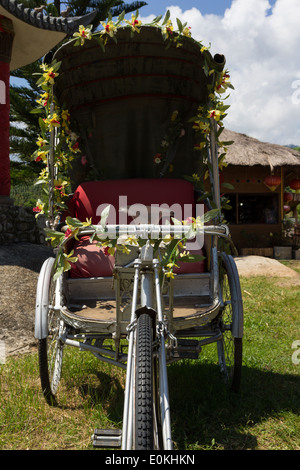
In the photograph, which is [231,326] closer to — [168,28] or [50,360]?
[50,360]

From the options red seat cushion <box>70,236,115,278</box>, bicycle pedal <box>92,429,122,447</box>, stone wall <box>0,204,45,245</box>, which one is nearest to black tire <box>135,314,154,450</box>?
bicycle pedal <box>92,429,122,447</box>

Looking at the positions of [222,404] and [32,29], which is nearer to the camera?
[222,404]

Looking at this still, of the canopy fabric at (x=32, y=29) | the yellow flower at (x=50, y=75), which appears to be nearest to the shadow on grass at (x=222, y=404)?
the yellow flower at (x=50, y=75)

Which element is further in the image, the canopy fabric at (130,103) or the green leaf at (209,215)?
the canopy fabric at (130,103)

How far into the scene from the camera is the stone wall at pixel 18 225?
7.34 meters

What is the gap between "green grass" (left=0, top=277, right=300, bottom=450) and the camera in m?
2.55

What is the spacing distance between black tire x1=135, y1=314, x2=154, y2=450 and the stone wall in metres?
5.85

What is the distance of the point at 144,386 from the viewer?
68.1 inches

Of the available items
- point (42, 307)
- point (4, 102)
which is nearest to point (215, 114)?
point (42, 307)

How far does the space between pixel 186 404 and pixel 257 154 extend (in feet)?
36.6

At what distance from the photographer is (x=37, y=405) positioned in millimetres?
2924

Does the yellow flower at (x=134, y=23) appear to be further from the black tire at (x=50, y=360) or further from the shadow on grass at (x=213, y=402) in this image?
the shadow on grass at (x=213, y=402)

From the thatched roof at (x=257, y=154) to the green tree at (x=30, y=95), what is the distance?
5351 millimetres

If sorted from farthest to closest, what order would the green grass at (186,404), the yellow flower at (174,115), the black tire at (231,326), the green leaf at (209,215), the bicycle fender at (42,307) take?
1. the yellow flower at (174,115)
2. the black tire at (231,326)
3. the bicycle fender at (42,307)
4. the green grass at (186,404)
5. the green leaf at (209,215)
